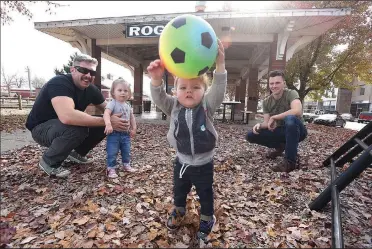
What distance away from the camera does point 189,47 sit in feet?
5.59

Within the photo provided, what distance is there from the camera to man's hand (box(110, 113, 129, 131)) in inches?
121

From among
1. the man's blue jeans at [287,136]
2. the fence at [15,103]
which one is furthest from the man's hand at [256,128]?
the fence at [15,103]

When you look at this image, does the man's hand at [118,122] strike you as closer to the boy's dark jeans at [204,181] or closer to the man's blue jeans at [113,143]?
the man's blue jeans at [113,143]

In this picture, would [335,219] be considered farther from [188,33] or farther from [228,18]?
[228,18]

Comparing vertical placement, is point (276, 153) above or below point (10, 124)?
above

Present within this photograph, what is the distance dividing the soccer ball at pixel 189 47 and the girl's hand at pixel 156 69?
0.30 ft

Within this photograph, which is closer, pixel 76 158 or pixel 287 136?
pixel 287 136

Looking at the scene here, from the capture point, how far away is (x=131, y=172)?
11.3 feet

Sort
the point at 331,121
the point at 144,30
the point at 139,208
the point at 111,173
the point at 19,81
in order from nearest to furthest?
the point at 139,208
the point at 111,173
the point at 144,30
the point at 331,121
the point at 19,81

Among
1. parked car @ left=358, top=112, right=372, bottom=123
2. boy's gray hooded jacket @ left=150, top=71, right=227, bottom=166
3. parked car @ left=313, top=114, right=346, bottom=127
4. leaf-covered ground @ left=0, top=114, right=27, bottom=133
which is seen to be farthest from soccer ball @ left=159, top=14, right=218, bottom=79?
parked car @ left=358, top=112, right=372, bottom=123

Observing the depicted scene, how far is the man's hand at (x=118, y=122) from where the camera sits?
10.1 ft

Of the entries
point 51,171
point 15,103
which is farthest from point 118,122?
point 15,103

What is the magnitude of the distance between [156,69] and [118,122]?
145 cm

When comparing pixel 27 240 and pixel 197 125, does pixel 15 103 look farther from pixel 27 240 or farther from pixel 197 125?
pixel 197 125
